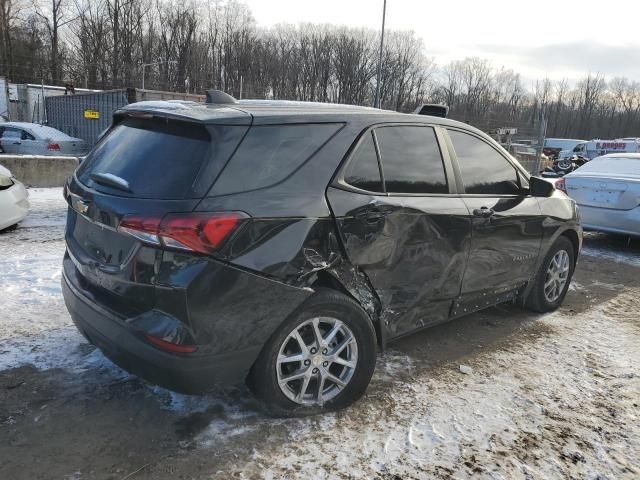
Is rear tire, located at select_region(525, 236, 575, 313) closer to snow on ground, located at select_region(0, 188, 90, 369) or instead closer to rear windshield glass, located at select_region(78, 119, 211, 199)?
→ rear windshield glass, located at select_region(78, 119, 211, 199)

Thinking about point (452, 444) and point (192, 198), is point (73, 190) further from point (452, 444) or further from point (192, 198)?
point (452, 444)

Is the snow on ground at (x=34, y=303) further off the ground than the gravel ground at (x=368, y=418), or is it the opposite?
the snow on ground at (x=34, y=303)

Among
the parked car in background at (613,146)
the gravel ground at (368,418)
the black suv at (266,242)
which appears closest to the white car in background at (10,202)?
the gravel ground at (368,418)

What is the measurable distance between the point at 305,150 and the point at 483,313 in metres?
2.86

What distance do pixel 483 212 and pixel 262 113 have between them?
1845mm

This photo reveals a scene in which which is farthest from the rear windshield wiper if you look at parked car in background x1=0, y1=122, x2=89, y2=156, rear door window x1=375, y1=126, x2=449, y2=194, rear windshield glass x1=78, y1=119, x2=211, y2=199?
parked car in background x1=0, y1=122, x2=89, y2=156

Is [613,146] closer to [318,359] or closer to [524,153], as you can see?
[524,153]

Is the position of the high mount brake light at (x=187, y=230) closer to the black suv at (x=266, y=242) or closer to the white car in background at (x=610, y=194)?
the black suv at (x=266, y=242)

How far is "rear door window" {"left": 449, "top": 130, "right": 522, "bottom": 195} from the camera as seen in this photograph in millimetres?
3750

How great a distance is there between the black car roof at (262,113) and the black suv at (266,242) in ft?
0.04

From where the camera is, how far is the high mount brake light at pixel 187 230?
233 centimetres

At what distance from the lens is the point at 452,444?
2.76 metres

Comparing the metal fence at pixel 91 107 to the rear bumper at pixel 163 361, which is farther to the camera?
the metal fence at pixel 91 107

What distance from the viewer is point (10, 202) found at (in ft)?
21.2
